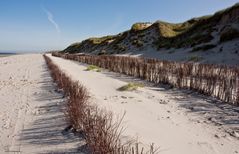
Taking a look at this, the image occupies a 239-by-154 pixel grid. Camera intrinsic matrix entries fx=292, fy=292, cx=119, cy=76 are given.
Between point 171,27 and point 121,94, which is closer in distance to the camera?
point 121,94

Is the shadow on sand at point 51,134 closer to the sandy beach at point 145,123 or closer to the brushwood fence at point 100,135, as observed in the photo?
the sandy beach at point 145,123

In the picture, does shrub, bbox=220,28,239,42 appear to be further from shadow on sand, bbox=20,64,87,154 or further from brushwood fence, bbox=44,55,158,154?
brushwood fence, bbox=44,55,158,154

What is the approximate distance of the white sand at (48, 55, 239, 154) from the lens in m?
5.14

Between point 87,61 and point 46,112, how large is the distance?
902 inches

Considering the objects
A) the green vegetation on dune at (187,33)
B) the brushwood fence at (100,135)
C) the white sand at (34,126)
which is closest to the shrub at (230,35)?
the green vegetation on dune at (187,33)

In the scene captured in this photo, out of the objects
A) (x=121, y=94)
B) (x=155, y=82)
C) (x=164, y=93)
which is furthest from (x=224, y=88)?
(x=155, y=82)

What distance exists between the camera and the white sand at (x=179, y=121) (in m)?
5.14

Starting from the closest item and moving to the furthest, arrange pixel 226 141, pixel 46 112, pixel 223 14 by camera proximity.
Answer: pixel 226 141, pixel 46 112, pixel 223 14

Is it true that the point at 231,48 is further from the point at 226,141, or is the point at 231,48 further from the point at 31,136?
the point at 31,136

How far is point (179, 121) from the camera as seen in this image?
21.5 ft

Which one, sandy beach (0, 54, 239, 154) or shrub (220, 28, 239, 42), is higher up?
shrub (220, 28, 239, 42)

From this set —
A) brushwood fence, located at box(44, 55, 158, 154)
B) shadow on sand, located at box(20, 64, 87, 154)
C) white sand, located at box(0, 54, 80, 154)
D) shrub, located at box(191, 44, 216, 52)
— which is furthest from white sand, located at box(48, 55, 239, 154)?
shrub, located at box(191, 44, 216, 52)

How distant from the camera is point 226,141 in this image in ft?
17.5

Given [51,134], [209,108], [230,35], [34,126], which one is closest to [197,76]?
[209,108]
